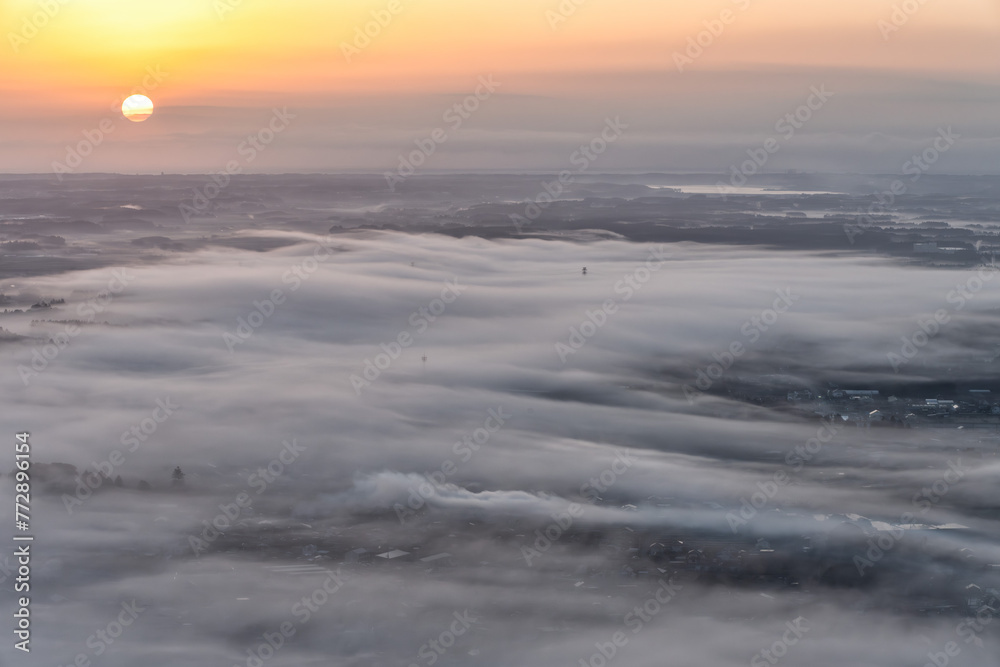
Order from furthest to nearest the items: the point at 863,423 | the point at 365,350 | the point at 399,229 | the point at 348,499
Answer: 1. the point at 399,229
2. the point at 365,350
3. the point at 863,423
4. the point at 348,499

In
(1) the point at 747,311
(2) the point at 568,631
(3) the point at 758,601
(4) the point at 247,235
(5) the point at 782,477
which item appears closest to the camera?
(2) the point at 568,631

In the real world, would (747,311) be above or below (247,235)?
below

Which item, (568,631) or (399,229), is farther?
(399,229)

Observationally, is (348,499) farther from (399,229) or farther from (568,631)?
(399,229)

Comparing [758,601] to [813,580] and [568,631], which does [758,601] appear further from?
[568,631]

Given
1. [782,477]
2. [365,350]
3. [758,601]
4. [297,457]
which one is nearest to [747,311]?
[365,350]

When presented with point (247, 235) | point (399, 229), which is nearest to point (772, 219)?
point (399, 229)
